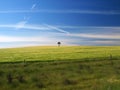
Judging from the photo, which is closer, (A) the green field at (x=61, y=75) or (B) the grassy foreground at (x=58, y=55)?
(A) the green field at (x=61, y=75)

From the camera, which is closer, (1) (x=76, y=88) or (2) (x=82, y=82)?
(1) (x=76, y=88)

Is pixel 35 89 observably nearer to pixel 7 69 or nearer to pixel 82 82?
pixel 82 82

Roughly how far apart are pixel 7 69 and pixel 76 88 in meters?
11.8

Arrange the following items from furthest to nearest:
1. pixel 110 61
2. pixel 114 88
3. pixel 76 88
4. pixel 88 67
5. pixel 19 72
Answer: pixel 110 61 → pixel 88 67 → pixel 19 72 → pixel 76 88 → pixel 114 88

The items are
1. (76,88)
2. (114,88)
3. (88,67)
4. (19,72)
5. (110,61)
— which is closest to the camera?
(114,88)

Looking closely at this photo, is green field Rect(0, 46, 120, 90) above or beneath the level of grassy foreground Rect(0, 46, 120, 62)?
beneath

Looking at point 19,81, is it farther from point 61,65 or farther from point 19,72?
point 61,65

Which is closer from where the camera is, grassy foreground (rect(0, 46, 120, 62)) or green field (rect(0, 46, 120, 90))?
green field (rect(0, 46, 120, 90))

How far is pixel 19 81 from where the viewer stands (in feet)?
111

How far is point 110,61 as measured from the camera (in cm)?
4656

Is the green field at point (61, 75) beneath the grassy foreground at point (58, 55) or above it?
beneath

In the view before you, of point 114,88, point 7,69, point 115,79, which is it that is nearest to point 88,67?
point 115,79

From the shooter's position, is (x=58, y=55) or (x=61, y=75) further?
(x=58, y=55)

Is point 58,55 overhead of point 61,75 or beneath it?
overhead
